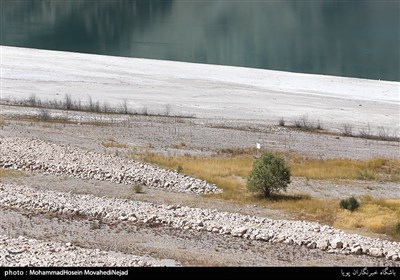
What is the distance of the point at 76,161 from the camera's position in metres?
27.6

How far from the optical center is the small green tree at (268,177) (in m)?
24.3

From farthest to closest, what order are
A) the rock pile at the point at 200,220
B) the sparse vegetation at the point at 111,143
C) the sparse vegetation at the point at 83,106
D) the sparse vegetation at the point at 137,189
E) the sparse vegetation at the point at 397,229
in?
the sparse vegetation at the point at 83,106 → the sparse vegetation at the point at 111,143 → the sparse vegetation at the point at 137,189 → the sparse vegetation at the point at 397,229 → the rock pile at the point at 200,220

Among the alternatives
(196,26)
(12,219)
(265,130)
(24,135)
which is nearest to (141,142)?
(24,135)

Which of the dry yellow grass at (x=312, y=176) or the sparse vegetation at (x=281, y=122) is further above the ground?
the dry yellow grass at (x=312, y=176)

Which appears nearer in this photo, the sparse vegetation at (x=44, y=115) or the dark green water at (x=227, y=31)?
the sparse vegetation at (x=44, y=115)

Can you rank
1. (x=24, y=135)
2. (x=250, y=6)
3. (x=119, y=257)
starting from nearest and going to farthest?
(x=119, y=257) → (x=24, y=135) → (x=250, y=6)

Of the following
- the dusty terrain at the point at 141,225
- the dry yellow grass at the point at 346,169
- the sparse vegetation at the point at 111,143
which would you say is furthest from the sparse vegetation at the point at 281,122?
the sparse vegetation at the point at 111,143

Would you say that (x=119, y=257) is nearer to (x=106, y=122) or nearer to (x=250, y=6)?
(x=106, y=122)

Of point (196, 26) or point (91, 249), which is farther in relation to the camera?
point (196, 26)

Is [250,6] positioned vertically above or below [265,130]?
below

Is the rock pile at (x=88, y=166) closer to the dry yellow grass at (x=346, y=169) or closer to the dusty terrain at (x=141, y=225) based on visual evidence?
the dusty terrain at (x=141, y=225)

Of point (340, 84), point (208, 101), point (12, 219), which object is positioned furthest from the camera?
point (340, 84)

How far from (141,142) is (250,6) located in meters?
78.1

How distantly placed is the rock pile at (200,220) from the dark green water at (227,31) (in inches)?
1745
